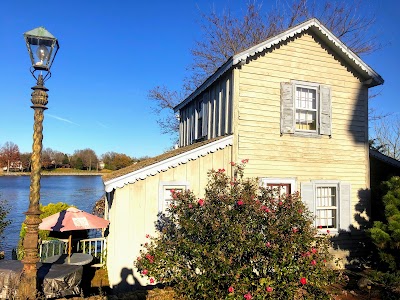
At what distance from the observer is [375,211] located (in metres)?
10.9

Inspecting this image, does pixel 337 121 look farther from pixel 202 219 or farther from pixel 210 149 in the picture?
pixel 202 219

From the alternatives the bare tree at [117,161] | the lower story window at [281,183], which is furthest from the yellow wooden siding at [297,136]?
the bare tree at [117,161]

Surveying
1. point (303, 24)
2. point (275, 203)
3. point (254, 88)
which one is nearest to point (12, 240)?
point (254, 88)

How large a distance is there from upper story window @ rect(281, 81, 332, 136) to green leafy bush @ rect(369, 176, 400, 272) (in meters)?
2.87

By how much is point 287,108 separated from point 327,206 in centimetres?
374

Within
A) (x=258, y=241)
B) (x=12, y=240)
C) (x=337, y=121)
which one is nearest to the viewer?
(x=258, y=241)

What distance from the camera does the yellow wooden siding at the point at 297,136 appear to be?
9.75 m

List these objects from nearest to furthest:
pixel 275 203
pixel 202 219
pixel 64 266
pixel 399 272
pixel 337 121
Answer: pixel 202 219 < pixel 275 203 < pixel 64 266 < pixel 399 272 < pixel 337 121

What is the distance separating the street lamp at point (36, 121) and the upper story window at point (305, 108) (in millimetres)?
7316

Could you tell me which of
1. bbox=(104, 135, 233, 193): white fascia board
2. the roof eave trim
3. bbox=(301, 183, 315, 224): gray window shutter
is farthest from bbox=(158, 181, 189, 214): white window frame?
the roof eave trim

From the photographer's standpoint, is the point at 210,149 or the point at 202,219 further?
the point at 210,149

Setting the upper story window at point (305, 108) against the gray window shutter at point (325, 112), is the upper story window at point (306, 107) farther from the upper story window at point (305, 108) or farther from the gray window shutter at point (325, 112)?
the gray window shutter at point (325, 112)

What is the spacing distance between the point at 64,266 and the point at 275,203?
5.58 m

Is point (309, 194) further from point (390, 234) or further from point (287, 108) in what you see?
point (287, 108)
